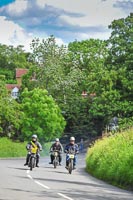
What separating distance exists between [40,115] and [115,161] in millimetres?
50842

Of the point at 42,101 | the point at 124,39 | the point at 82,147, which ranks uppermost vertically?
the point at 124,39

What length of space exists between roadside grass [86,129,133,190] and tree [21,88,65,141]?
140 feet

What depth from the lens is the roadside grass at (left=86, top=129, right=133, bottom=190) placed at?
2105cm

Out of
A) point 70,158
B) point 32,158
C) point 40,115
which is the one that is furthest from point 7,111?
point 70,158

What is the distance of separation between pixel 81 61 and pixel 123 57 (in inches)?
866

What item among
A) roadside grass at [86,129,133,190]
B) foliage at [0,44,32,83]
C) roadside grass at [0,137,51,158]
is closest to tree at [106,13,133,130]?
roadside grass at [0,137,51,158]

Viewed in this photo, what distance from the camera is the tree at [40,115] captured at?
73438 mm

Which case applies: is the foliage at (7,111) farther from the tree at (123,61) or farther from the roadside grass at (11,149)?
the tree at (123,61)

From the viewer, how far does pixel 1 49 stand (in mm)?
129375

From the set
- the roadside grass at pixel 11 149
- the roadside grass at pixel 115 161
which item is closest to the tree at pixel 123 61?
the roadside grass at pixel 11 149

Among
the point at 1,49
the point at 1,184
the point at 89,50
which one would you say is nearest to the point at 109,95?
the point at 89,50

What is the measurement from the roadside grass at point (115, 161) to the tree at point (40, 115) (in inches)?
1680

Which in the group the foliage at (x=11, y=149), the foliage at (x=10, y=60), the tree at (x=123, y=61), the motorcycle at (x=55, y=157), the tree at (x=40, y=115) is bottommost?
the foliage at (x=11, y=149)

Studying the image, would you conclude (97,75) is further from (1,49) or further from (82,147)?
(1,49)
